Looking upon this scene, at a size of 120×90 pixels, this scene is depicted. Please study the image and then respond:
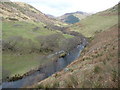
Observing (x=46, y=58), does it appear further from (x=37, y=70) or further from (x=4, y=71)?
(x=4, y=71)

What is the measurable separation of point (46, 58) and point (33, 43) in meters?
13.5

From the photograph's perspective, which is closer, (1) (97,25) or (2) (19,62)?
(2) (19,62)

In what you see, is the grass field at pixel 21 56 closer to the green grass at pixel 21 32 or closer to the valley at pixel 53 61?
the valley at pixel 53 61

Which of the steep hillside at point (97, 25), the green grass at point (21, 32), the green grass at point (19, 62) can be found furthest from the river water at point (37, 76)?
the steep hillside at point (97, 25)

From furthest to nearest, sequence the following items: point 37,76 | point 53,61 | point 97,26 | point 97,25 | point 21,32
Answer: point 97,25 < point 97,26 < point 21,32 < point 53,61 < point 37,76

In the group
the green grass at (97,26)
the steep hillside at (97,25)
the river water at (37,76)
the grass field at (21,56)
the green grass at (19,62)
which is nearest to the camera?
the river water at (37,76)

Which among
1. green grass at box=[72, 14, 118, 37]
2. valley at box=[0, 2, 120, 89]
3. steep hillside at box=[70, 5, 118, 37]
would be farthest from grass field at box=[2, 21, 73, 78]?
steep hillside at box=[70, 5, 118, 37]

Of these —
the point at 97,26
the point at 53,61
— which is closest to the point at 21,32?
the point at 53,61

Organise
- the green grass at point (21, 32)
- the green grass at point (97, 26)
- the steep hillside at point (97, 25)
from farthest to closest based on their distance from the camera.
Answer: the steep hillside at point (97, 25), the green grass at point (97, 26), the green grass at point (21, 32)

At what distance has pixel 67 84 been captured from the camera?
601 inches

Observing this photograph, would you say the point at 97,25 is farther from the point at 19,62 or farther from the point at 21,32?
the point at 19,62

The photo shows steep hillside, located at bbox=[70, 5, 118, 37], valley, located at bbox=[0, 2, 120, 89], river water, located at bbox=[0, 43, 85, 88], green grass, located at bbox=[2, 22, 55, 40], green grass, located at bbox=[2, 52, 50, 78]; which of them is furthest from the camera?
steep hillside, located at bbox=[70, 5, 118, 37]

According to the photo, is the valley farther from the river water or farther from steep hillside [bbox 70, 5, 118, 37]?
steep hillside [bbox 70, 5, 118, 37]

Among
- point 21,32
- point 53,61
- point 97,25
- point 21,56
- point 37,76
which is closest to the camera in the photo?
point 37,76
